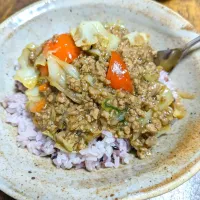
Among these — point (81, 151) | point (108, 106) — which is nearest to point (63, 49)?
point (108, 106)

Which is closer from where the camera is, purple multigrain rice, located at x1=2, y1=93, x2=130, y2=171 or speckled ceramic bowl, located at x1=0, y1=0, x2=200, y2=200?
speckled ceramic bowl, located at x1=0, y1=0, x2=200, y2=200

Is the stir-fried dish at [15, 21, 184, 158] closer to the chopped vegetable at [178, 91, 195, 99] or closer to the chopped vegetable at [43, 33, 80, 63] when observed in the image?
the chopped vegetable at [43, 33, 80, 63]

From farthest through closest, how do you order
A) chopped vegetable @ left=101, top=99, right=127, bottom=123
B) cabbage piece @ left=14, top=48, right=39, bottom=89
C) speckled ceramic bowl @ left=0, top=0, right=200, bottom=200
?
cabbage piece @ left=14, top=48, right=39, bottom=89 < chopped vegetable @ left=101, top=99, right=127, bottom=123 < speckled ceramic bowl @ left=0, top=0, right=200, bottom=200

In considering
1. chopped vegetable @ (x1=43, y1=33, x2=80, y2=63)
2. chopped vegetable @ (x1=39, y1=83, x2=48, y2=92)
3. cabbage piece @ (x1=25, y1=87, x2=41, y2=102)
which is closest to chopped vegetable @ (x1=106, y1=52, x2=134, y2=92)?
chopped vegetable @ (x1=43, y1=33, x2=80, y2=63)

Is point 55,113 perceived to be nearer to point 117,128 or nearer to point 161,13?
point 117,128

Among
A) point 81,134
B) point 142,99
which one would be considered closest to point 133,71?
point 142,99

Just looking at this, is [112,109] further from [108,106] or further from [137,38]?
[137,38]
